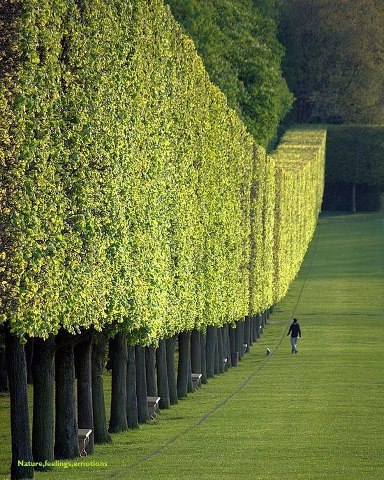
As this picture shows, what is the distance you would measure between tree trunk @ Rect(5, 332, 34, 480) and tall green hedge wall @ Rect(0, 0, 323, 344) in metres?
0.80

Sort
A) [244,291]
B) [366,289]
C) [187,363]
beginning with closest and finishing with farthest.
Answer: [187,363]
[244,291]
[366,289]

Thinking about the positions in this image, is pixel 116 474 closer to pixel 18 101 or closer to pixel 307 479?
pixel 307 479

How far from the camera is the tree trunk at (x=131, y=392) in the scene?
35.1m

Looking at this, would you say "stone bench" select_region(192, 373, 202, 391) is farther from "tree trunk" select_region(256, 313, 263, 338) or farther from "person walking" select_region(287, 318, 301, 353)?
"tree trunk" select_region(256, 313, 263, 338)

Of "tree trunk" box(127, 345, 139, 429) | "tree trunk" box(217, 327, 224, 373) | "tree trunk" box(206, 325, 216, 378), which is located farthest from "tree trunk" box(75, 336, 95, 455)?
"tree trunk" box(217, 327, 224, 373)

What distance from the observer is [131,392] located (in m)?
35.8

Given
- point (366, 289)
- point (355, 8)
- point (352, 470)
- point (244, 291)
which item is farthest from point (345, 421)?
point (355, 8)

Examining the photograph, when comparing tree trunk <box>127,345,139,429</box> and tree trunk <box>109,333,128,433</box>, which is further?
tree trunk <box>127,345,139,429</box>

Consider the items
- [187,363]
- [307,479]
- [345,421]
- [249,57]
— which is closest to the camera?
[307,479]

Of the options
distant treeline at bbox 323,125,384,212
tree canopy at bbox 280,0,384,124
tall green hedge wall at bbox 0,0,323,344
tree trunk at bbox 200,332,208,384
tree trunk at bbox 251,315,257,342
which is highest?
tree canopy at bbox 280,0,384,124

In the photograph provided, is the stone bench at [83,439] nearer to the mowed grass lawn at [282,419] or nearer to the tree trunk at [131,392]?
the mowed grass lawn at [282,419]

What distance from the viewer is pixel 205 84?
144ft

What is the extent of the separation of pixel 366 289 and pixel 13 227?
57.7 meters

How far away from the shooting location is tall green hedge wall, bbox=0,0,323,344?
2519 centimetres
